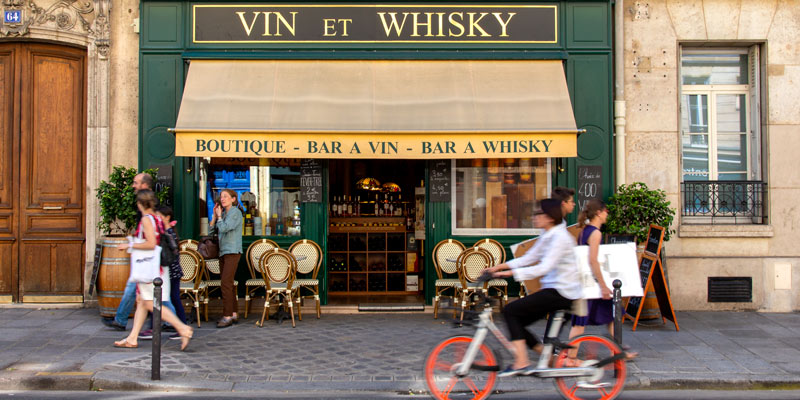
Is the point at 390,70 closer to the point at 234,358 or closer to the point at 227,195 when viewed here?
the point at 227,195

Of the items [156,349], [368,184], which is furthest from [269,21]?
[156,349]

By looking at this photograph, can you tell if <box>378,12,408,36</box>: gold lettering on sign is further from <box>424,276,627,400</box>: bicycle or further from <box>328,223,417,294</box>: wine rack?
<box>424,276,627,400</box>: bicycle

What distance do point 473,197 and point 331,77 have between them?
2.69 m

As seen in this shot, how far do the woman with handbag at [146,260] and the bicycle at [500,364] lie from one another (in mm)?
3244

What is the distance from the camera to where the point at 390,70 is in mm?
Result: 9492

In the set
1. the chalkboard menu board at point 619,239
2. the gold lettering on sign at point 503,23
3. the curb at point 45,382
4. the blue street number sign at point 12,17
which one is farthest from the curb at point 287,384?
the blue street number sign at point 12,17

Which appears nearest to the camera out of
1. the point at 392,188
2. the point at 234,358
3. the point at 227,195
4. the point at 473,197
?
the point at 234,358

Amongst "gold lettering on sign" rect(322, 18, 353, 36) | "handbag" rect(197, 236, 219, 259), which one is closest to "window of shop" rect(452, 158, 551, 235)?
"gold lettering on sign" rect(322, 18, 353, 36)

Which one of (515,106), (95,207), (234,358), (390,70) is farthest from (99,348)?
(515,106)

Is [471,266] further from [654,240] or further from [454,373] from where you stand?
[454,373]

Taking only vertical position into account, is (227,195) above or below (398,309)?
above

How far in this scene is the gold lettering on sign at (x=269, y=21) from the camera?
9.54 metres

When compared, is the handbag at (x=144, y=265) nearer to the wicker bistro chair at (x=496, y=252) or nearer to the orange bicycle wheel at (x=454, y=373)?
the orange bicycle wheel at (x=454, y=373)

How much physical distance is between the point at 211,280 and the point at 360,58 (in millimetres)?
3769
